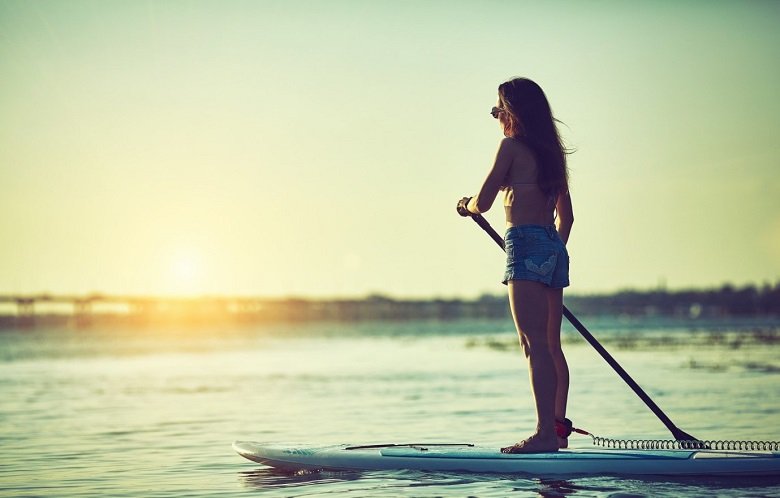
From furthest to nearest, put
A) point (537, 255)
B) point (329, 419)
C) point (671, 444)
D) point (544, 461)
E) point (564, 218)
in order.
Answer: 1. point (329, 419)
2. point (671, 444)
3. point (564, 218)
4. point (544, 461)
5. point (537, 255)

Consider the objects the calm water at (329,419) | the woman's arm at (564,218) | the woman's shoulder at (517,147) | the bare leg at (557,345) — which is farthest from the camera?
the calm water at (329,419)

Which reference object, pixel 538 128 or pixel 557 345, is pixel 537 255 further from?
pixel 538 128

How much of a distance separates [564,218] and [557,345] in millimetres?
883

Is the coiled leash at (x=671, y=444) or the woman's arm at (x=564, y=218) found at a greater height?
the woman's arm at (x=564, y=218)

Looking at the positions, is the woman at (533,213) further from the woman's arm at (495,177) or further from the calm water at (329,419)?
the calm water at (329,419)

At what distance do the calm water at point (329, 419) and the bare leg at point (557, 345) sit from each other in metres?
0.56

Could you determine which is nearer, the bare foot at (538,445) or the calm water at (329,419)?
the bare foot at (538,445)

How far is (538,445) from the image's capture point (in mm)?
7520

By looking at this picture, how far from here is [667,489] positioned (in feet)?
23.1

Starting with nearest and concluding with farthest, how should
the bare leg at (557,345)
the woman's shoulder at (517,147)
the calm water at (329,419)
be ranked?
1. the woman's shoulder at (517,147)
2. the bare leg at (557,345)
3. the calm water at (329,419)

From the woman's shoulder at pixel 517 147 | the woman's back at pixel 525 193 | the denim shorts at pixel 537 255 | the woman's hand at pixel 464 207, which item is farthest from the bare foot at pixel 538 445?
the woman's shoulder at pixel 517 147

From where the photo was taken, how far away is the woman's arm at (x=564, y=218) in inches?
297

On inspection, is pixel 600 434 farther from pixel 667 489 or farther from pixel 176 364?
pixel 176 364

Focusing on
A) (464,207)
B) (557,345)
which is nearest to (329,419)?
(557,345)
